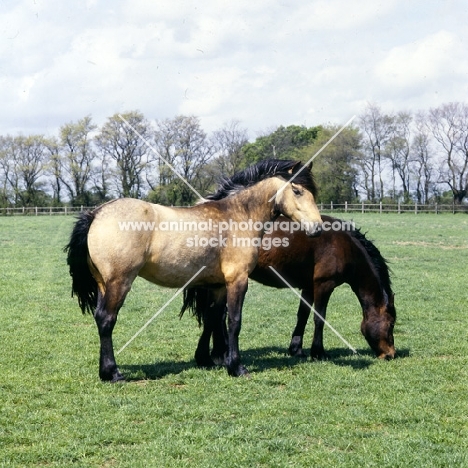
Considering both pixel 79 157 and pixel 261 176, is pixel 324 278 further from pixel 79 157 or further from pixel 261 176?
pixel 79 157

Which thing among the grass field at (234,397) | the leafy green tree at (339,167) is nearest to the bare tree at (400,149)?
the leafy green tree at (339,167)

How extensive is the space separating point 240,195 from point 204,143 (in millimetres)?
47942

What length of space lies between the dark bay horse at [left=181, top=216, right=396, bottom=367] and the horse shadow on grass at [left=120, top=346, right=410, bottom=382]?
0.73ft

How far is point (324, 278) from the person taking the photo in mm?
8281

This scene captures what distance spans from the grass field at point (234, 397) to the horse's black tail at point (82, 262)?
93cm

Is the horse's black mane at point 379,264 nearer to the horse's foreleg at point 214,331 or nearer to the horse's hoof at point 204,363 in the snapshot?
the horse's foreleg at point 214,331

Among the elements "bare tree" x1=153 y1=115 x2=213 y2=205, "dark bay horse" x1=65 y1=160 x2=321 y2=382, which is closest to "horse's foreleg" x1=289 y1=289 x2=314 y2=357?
"dark bay horse" x1=65 y1=160 x2=321 y2=382

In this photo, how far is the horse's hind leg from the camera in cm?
682

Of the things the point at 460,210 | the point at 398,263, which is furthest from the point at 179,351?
the point at 460,210

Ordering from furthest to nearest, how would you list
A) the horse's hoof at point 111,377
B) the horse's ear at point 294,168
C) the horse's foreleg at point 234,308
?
the horse's ear at point 294,168 → the horse's foreleg at point 234,308 → the horse's hoof at point 111,377

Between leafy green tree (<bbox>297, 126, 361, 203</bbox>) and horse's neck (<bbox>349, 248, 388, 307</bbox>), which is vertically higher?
leafy green tree (<bbox>297, 126, 361, 203</bbox>)

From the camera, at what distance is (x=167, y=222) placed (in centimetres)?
706

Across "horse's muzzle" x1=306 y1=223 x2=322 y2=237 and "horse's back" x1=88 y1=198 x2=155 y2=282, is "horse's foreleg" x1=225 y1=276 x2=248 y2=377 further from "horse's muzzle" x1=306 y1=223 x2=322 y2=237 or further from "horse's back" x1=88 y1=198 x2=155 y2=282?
"horse's back" x1=88 y1=198 x2=155 y2=282

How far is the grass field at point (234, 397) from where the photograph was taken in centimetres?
481
